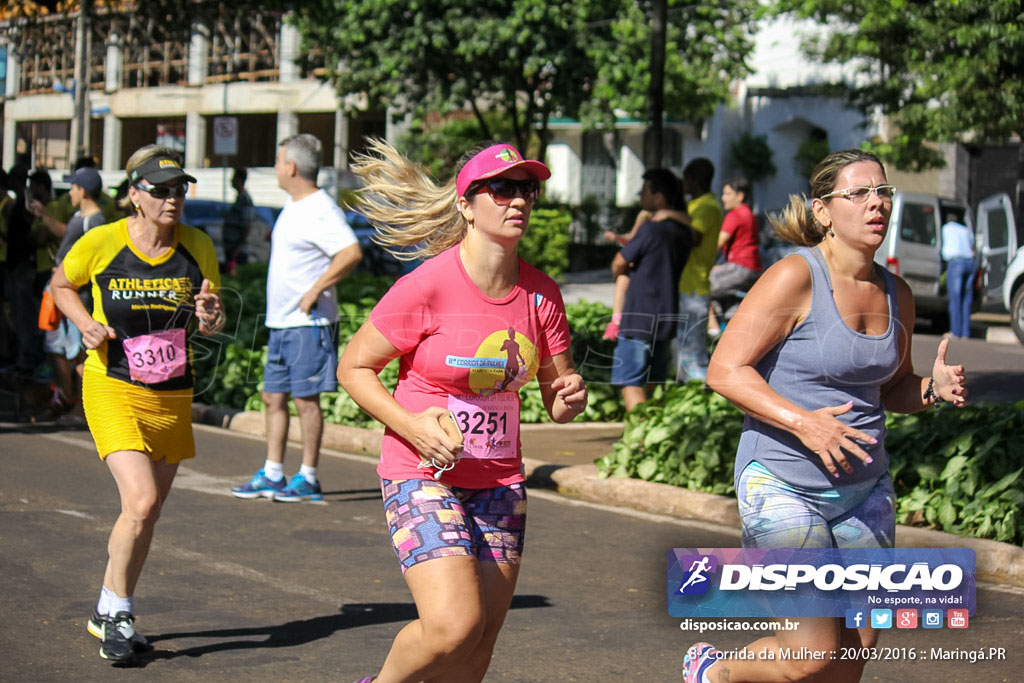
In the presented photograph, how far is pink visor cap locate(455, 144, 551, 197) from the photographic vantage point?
401cm

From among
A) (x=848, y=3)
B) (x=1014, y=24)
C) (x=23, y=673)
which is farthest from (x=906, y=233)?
(x=23, y=673)

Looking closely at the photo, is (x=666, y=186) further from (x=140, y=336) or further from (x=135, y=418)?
(x=135, y=418)

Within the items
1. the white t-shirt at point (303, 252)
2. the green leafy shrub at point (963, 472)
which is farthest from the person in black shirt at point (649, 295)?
the white t-shirt at point (303, 252)

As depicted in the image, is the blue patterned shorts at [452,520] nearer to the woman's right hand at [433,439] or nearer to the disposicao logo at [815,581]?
the woman's right hand at [433,439]

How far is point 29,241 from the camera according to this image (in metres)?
12.4

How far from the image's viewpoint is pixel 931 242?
21.8 m

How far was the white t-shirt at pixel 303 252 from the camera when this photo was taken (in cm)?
826

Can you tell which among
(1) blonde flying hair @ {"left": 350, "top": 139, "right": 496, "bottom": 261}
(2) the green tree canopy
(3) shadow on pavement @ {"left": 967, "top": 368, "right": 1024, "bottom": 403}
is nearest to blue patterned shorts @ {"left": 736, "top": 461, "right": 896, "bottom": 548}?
(1) blonde flying hair @ {"left": 350, "top": 139, "right": 496, "bottom": 261}

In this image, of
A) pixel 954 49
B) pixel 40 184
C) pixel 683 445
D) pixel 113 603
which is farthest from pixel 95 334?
pixel 954 49

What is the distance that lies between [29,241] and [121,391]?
301 inches

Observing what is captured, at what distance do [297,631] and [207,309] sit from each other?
55.2 inches

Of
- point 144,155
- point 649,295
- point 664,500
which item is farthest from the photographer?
point 649,295

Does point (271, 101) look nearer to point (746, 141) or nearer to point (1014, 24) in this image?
point (746, 141)

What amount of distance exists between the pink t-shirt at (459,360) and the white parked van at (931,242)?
18.2 metres
